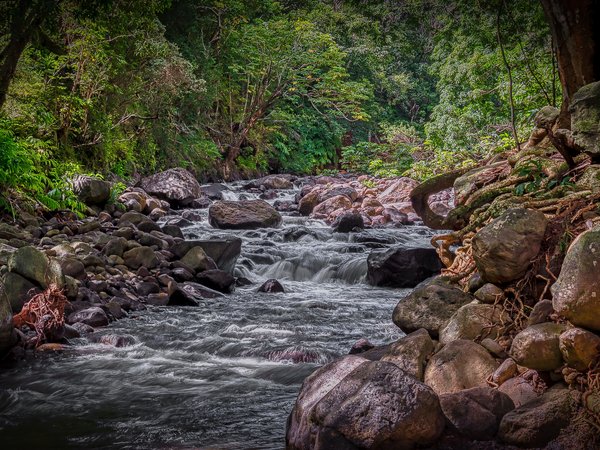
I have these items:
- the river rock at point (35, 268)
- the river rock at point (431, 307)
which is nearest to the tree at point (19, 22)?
the river rock at point (35, 268)

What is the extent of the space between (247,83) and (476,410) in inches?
874

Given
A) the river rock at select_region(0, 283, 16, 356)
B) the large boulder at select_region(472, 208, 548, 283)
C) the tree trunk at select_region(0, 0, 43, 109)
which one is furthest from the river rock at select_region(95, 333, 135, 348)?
the large boulder at select_region(472, 208, 548, 283)

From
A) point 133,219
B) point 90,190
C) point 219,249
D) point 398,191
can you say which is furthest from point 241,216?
point 398,191

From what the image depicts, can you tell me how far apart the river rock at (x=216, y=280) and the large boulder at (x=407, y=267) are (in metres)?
2.56

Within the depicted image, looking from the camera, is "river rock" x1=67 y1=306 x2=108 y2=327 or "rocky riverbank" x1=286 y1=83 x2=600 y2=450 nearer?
"rocky riverbank" x1=286 y1=83 x2=600 y2=450

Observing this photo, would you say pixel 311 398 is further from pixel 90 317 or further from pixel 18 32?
pixel 18 32

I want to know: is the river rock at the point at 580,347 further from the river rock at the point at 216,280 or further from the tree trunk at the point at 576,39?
the river rock at the point at 216,280

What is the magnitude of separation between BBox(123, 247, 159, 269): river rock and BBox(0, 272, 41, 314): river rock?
247cm

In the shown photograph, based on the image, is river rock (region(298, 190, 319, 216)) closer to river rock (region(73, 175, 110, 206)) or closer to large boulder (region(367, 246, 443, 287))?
river rock (region(73, 175, 110, 206))

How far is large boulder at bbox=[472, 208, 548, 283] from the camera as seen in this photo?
4.11 meters

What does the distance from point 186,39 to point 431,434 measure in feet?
64.0

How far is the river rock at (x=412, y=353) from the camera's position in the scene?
4.08 m

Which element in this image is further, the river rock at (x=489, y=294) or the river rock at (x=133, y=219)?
the river rock at (x=133, y=219)

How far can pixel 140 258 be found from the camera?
31.0 feet
